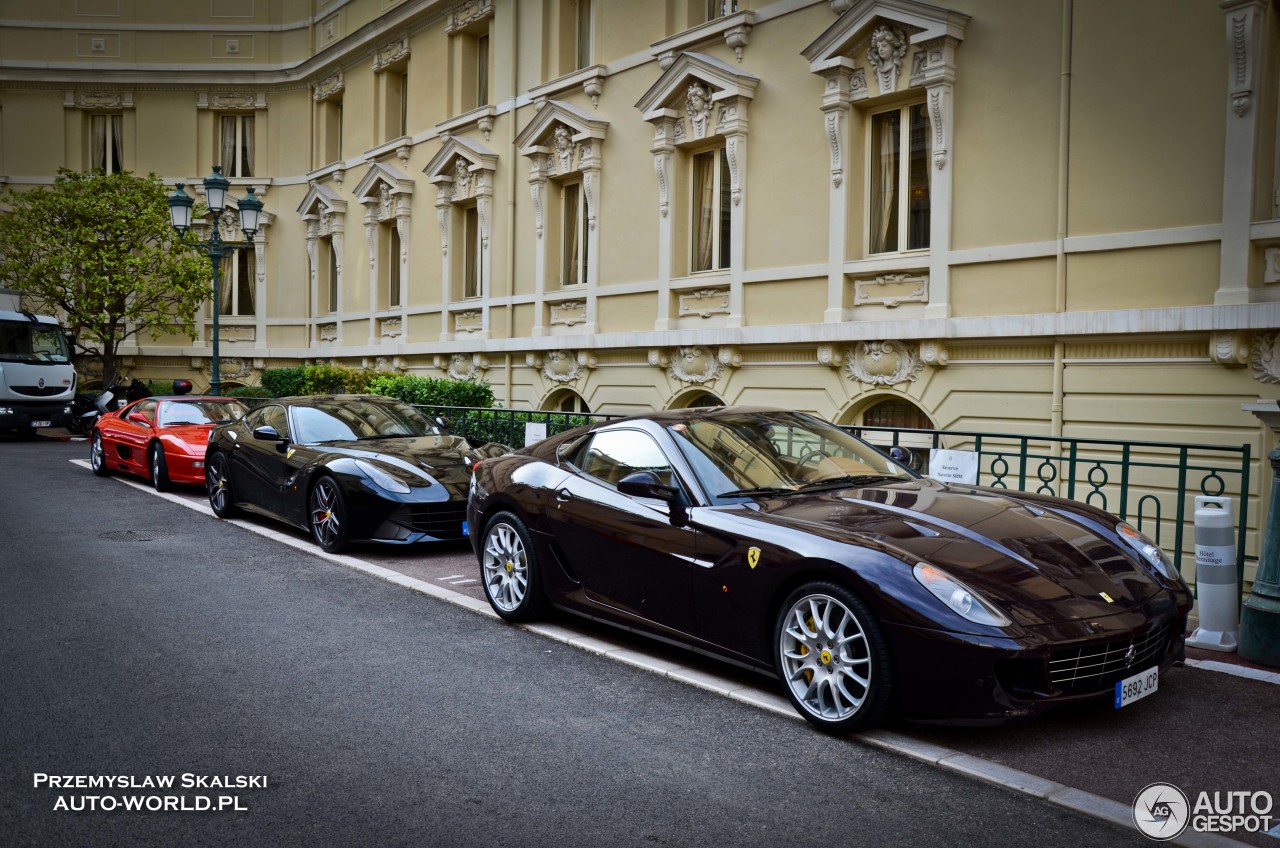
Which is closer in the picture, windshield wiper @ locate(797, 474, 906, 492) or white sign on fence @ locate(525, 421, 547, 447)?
windshield wiper @ locate(797, 474, 906, 492)

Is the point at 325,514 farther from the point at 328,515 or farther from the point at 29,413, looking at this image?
the point at 29,413

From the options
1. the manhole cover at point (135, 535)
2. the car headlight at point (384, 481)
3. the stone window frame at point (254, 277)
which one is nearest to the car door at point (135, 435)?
the manhole cover at point (135, 535)

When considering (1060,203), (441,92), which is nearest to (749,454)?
(1060,203)

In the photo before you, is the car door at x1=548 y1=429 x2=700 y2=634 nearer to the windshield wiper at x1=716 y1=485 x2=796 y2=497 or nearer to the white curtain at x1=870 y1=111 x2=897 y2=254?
the windshield wiper at x1=716 y1=485 x2=796 y2=497

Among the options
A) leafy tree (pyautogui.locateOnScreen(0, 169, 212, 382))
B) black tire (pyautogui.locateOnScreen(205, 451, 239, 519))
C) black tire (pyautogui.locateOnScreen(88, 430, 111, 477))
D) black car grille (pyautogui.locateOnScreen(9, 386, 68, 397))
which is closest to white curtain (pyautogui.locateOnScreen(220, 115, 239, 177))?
leafy tree (pyautogui.locateOnScreen(0, 169, 212, 382))

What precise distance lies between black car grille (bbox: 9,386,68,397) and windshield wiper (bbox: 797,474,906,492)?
23.5 meters

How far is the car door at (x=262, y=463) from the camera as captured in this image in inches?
426

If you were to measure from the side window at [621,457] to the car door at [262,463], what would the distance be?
4.95 meters

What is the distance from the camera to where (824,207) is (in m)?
14.3

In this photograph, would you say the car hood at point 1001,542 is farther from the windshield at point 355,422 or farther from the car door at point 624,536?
the windshield at point 355,422

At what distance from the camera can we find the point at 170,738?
481 centimetres

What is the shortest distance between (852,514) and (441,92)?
19335 mm

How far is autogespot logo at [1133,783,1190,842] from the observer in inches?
154

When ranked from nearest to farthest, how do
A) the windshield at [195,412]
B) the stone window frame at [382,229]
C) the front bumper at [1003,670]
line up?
the front bumper at [1003,670]
the windshield at [195,412]
the stone window frame at [382,229]
